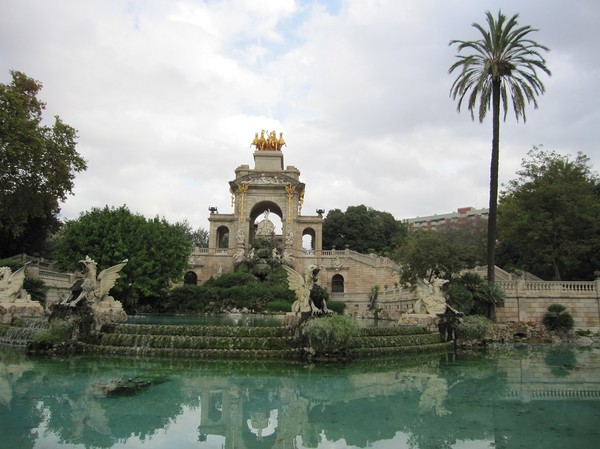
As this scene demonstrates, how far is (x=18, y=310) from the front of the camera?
1950 cm

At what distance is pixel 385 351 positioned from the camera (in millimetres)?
16234

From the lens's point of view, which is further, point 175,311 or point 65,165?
point 175,311

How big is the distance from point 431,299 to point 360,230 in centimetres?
4859

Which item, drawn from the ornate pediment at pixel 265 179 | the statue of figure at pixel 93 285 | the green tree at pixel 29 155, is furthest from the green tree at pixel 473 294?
the ornate pediment at pixel 265 179

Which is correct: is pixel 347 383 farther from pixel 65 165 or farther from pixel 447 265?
pixel 65 165

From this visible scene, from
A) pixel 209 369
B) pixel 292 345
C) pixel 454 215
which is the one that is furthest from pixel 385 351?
pixel 454 215

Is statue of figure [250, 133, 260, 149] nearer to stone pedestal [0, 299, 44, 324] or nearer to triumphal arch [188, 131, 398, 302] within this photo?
triumphal arch [188, 131, 398, 302]

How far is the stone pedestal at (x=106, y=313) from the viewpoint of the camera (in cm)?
1628

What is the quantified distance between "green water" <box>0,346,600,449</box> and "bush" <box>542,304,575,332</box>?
32.5ft

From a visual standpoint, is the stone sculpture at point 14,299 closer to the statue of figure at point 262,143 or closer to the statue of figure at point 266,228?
the statue of figure at point 266,228

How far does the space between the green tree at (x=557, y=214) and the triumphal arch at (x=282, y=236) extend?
18166 millimetres

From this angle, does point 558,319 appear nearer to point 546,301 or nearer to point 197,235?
point 546,301

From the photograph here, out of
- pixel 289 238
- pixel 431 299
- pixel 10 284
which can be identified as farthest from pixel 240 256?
pixel 431 299

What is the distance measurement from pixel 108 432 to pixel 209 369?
18.7 feet
